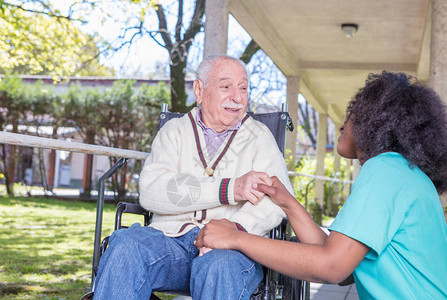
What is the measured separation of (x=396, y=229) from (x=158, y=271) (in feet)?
2.87

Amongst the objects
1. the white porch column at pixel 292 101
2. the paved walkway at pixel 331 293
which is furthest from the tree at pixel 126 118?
the paved walkway at pixel 331 293

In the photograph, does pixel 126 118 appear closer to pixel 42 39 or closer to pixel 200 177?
pixel 42 39

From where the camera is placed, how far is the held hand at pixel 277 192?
1810 millimetres

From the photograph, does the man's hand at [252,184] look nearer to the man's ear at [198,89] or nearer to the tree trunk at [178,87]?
the man's ear at [198,89]

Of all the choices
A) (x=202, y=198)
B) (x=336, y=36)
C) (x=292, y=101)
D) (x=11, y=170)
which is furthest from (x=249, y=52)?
(x=202, y=198)

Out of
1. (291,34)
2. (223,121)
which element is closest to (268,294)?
(223,121)

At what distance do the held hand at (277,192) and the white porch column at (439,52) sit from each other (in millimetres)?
2854

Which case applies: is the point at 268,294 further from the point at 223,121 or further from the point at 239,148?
the point at 223,121

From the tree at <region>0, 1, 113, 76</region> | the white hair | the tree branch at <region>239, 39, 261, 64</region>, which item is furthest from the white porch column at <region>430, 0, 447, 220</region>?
the tree at <region>0, 1, 113, 76</region>

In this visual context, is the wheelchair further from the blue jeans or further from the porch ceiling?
the porch ceiling

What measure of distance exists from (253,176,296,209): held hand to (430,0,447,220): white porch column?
9.36 ft

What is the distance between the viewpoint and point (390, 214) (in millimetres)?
1272

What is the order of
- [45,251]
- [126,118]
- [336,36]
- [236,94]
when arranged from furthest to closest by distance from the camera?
[126,118]
[336,36]
[45,251]
[236,94]

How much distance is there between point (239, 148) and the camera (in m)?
2.22
